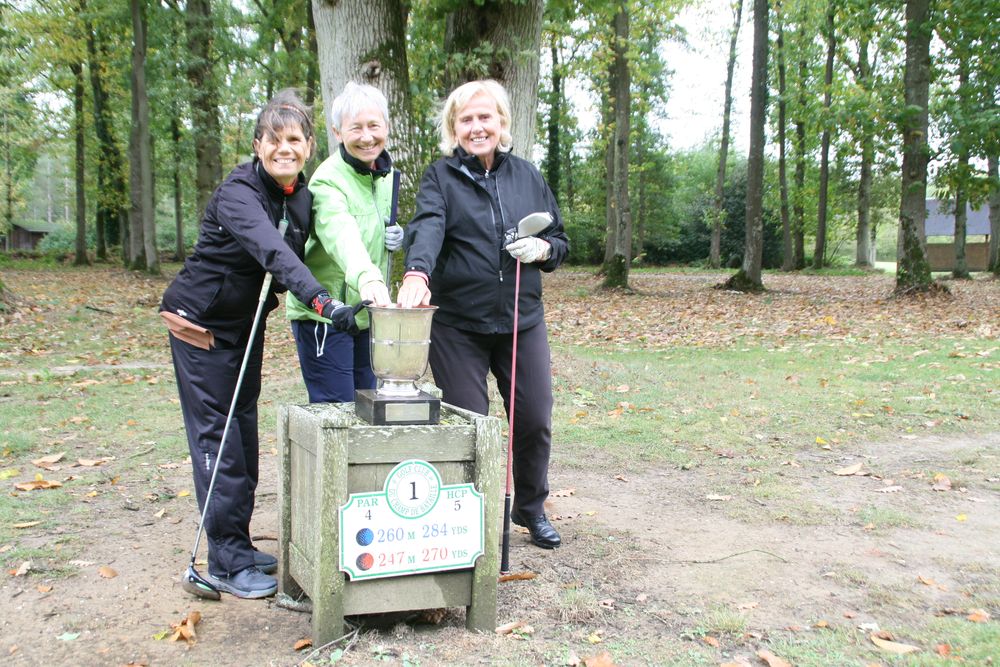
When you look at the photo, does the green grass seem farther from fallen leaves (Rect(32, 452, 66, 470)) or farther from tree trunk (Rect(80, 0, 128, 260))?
tree trunk (Rect(80, 0, 128, 260))

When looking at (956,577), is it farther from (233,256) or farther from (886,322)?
(886,322)

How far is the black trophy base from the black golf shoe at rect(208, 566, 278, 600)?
0.98 m

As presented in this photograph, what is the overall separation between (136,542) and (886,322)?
11.2m

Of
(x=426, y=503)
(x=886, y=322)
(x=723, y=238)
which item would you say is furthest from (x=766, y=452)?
(x=723, y=238)

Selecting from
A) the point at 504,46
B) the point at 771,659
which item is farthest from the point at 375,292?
the point at 504,46

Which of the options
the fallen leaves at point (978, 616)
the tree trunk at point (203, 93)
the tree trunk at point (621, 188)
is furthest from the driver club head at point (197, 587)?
the tree trunk at point (203, 93)

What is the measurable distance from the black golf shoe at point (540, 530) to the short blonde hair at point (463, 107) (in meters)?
1.73

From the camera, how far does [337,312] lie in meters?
2.82

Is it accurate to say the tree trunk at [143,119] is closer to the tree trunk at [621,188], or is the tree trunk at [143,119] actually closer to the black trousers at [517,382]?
the tree trunk at [621,188]

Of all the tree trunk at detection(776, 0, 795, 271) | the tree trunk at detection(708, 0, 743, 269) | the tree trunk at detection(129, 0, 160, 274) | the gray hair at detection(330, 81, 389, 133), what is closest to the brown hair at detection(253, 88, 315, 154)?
the gray hair at detection(330, 81, 389, 133)

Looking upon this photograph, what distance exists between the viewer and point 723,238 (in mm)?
38906

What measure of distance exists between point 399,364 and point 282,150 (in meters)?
1.04

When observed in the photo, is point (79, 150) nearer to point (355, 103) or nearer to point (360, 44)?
point (360, 44)

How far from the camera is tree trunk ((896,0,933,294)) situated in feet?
48.7
